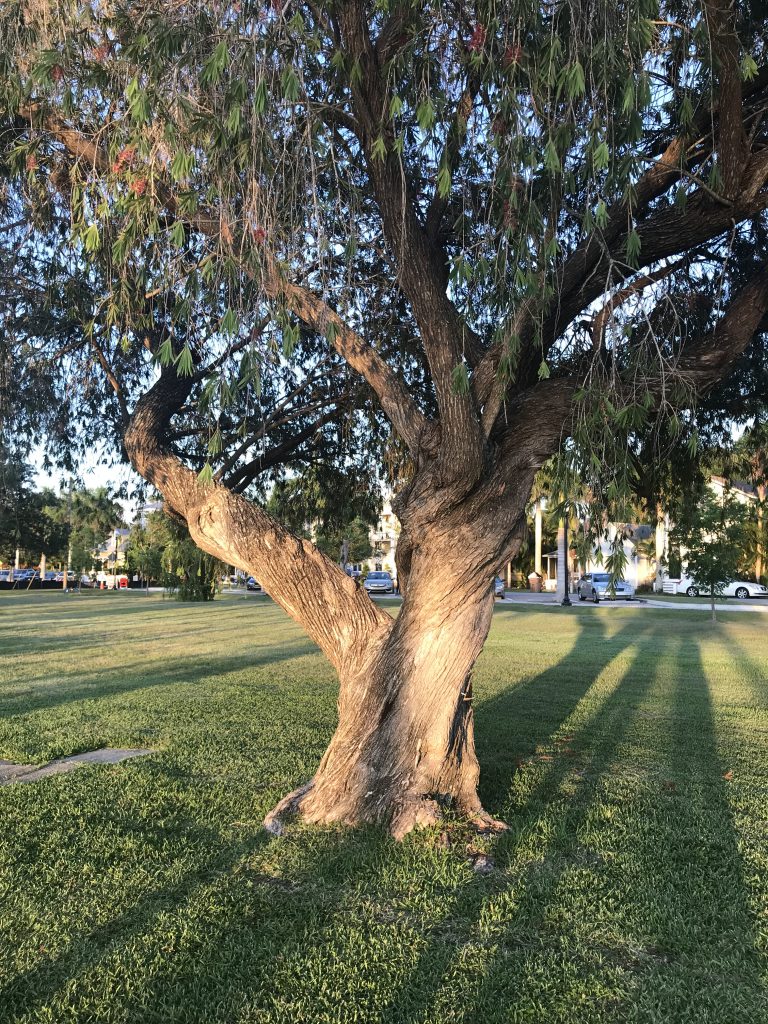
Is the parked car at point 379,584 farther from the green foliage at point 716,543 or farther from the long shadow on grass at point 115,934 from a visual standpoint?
the long shadow on grass at point 115,934

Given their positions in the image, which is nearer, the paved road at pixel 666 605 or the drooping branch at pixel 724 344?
the drooping branch at pixel 724 344

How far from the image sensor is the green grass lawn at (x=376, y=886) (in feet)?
9.75

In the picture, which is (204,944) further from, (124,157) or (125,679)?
(125,679)

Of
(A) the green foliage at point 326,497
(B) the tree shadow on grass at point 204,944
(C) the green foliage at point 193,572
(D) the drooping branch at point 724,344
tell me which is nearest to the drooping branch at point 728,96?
(D) the drooping branch at point 724,344

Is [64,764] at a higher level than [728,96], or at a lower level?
lower

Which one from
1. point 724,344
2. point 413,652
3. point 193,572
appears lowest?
point 193,572

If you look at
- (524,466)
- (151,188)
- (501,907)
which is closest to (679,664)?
(524,466)

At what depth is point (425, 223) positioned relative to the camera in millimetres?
6137

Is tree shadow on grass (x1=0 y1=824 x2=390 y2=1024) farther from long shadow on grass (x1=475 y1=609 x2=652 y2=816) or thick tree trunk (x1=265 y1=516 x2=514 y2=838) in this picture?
long shadow on grass (x1=475 y1=609 x2=652 y2=816)

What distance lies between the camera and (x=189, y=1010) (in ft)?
9.39

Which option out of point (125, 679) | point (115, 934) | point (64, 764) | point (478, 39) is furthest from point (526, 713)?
point (478, 39)

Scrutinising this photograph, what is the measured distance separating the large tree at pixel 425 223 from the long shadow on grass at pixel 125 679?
5.09 m

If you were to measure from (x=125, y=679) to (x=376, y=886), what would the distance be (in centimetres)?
868

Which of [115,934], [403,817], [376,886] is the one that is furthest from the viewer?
[403,817]
